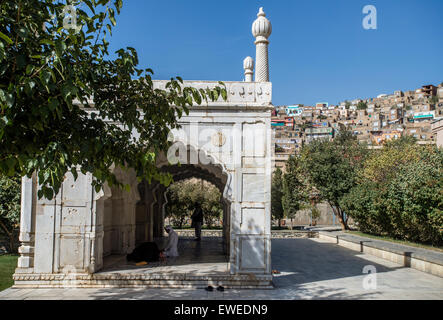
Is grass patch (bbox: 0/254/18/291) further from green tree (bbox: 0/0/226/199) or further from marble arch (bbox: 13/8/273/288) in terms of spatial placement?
green tree (bbox: 0/0/226/199)

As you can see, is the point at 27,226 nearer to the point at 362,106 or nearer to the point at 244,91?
the point at 244,91

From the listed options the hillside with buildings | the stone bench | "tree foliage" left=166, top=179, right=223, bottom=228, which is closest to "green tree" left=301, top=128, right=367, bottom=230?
the stone bench

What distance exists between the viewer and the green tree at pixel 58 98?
3.62 metres

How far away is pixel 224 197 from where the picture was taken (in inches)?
347

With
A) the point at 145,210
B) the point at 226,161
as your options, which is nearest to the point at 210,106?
the point at 226,161

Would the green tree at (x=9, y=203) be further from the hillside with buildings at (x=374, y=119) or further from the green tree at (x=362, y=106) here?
the green tree at (x=362, y=106)

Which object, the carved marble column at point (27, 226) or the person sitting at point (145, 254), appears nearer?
the carved marble column at point (27, 226)

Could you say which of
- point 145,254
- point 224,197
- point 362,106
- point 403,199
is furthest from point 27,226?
point 362,106

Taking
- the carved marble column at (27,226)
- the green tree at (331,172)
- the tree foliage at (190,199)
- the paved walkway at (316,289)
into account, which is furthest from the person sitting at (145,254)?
the green tree at (331,172)

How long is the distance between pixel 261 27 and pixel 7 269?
391 inches

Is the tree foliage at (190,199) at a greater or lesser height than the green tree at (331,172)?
lesser

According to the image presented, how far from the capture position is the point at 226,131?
9.04m
